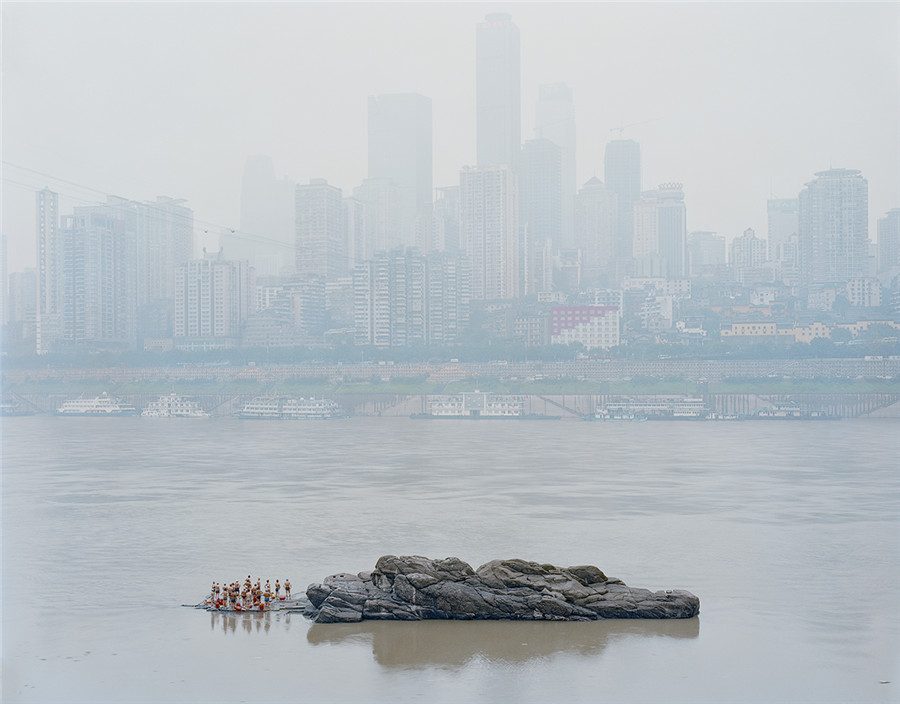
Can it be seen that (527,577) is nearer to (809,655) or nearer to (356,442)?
(809,655)

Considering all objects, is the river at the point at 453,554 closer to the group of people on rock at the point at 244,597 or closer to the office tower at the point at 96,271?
the group of people on rock at the point at 244,597

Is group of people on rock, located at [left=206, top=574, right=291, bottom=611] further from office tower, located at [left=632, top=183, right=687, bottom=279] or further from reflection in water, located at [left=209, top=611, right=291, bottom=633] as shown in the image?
office tower, located at [left=632, top=183, right=687, bottom=279]

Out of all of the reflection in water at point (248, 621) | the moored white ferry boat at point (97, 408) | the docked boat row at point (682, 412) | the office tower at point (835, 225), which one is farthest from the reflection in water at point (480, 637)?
the office tower at point (835, 225)

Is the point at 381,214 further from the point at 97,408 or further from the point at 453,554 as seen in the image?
the point at 453,554

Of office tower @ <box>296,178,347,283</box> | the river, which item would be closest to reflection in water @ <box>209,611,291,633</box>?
the river

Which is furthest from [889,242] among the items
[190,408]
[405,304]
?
[190,408]
